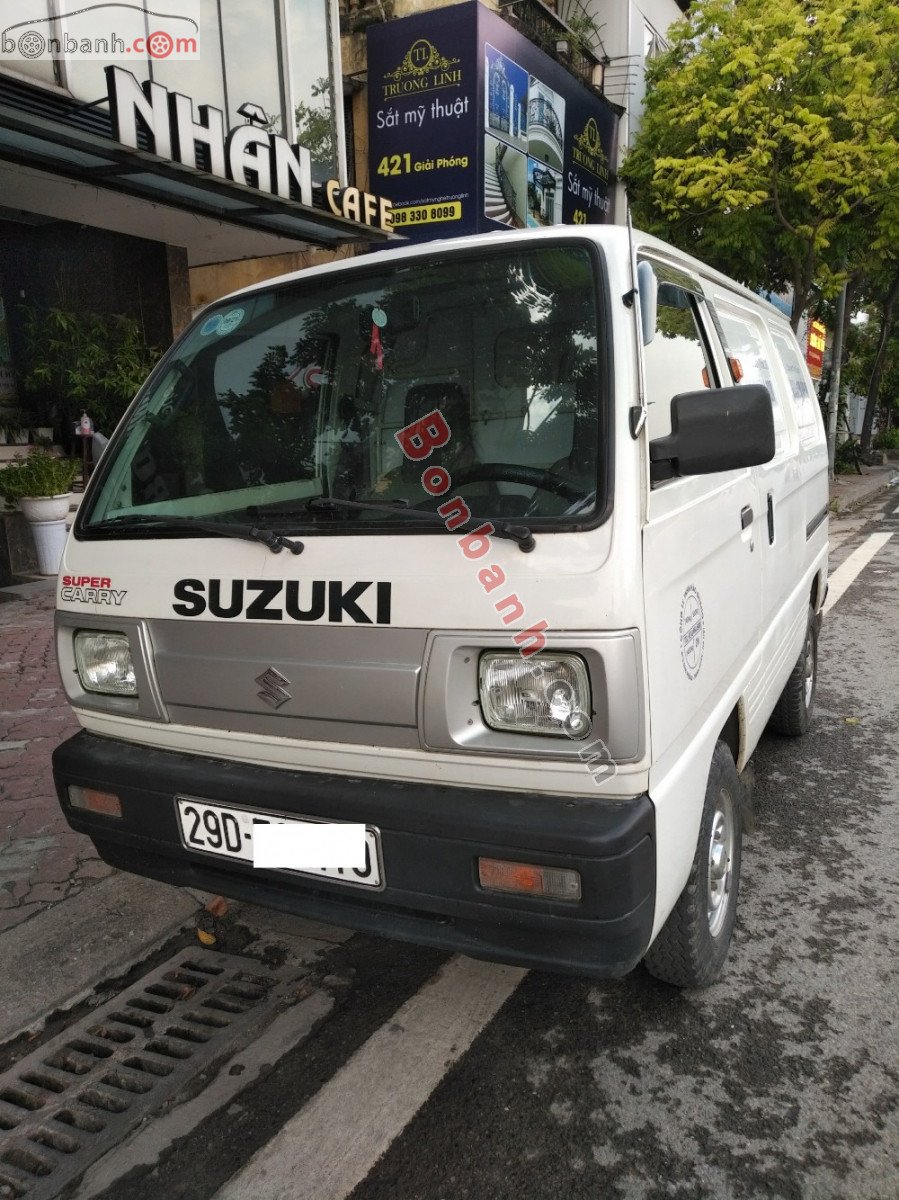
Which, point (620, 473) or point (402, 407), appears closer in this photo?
point (620, 473)

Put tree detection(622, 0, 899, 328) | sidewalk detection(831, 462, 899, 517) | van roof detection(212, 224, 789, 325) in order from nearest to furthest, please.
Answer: van roof detection(212, 224, 789, 325)
tree detection(622, 0, 899, 328)
sidewalk detection(831, 462, 899, 517)

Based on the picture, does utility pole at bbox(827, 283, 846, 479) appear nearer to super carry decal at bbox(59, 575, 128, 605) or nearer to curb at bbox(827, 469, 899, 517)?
curb at bbox(827, 469, 899, 517)

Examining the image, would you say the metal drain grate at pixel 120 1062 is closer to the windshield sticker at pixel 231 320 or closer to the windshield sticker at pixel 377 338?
the windshield sticker at pixel 377 338

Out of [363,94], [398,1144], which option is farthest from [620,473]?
[363,94]

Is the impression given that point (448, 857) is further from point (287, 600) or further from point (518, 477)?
point (518, 477)

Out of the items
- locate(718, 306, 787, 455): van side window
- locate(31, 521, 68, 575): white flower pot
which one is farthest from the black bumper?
locate(31, 521, 68, 575): white flower pot

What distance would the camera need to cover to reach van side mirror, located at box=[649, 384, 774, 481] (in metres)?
1.97

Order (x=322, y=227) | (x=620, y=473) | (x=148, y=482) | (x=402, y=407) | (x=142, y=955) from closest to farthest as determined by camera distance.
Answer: (x=620, y=473), (x=402, y=407), (x=148, y=482), (x=142, y=955), (x=322, y=227)

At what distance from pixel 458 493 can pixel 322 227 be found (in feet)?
28.4

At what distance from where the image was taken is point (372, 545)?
1988 mm

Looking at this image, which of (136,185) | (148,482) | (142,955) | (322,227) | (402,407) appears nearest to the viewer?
(402,407)

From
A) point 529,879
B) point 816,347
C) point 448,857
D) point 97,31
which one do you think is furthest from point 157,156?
point 816,347

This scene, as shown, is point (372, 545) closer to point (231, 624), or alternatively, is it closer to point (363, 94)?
point (231, 624)

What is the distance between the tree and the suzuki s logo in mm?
12620
